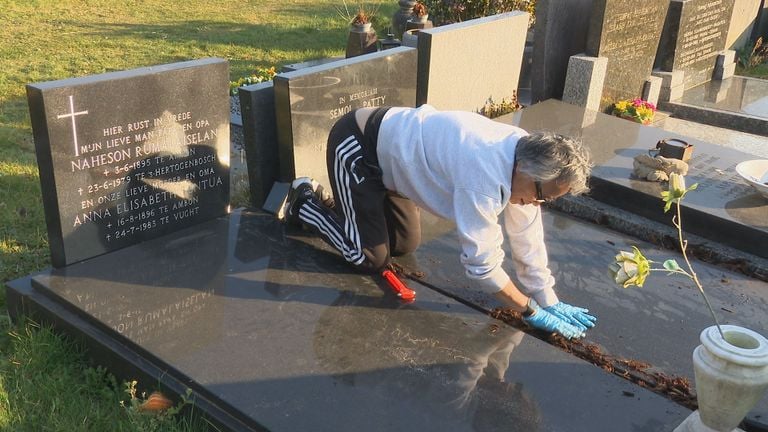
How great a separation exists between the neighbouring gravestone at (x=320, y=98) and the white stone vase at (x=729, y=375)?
258 cm

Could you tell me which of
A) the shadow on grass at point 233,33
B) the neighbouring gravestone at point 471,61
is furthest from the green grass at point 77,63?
the neighbouring gravestone at point 471,61

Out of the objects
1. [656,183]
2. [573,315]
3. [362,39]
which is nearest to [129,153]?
[573,315]

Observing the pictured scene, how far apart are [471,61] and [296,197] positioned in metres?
2.29

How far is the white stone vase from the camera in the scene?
2119mm

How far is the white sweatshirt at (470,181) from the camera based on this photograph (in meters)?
2.90

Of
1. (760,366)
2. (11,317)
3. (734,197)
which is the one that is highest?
(760,366)

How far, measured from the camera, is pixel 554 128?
223 inches

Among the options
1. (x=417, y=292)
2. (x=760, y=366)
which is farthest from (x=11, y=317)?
(x=760, y=366)

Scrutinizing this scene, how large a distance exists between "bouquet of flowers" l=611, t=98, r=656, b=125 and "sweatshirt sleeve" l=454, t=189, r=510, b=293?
13.9ft

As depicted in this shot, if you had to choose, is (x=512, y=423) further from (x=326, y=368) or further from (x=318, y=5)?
(x=318, y=5)

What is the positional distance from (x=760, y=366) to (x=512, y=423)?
2.78 feet

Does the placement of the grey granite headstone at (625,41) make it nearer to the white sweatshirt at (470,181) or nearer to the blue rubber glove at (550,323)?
the white sweatshirt at (470,181)

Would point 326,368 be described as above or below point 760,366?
below

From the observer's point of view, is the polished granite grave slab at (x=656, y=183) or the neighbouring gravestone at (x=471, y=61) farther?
the neighbouring gravestone at (x=471, y=61)
